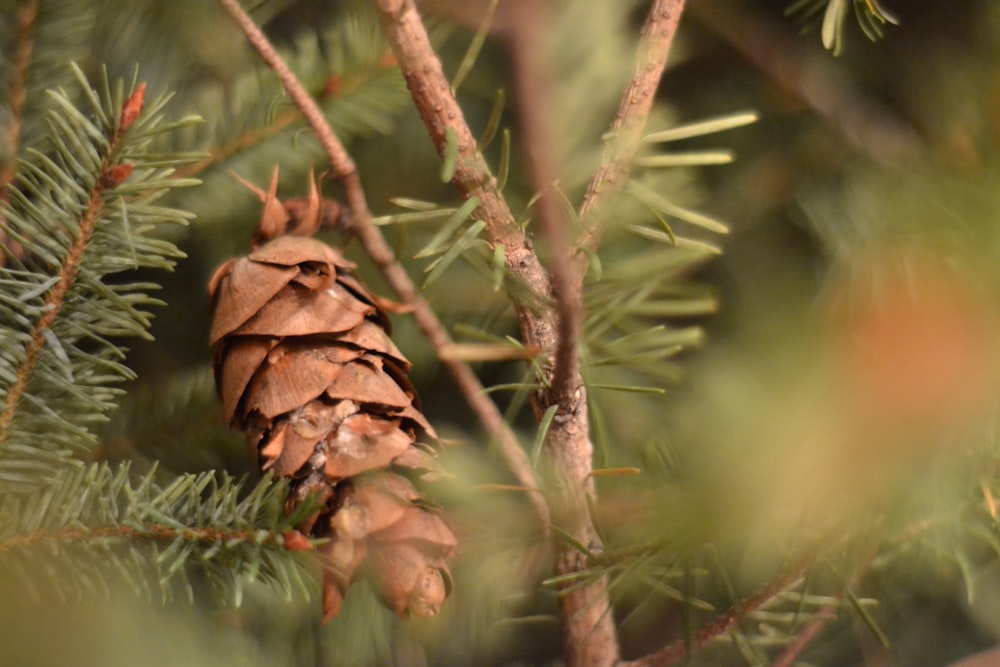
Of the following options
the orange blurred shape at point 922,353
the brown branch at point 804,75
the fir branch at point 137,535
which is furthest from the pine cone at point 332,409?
the brown branch at point 804,75

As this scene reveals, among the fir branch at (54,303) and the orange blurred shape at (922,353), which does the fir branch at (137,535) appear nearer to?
the fir branch at (54,303)

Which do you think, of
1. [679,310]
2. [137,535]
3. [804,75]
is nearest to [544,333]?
[679,310]

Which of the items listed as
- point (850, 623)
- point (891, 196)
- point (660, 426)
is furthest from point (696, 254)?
point (850, 623)

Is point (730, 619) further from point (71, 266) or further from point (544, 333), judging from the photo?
point (71, 266)

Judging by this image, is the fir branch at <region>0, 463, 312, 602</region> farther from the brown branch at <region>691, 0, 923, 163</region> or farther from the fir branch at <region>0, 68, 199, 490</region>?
the brown branch at <region>691, 0, 923, 163</region>

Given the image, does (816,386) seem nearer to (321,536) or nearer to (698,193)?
(321,536)

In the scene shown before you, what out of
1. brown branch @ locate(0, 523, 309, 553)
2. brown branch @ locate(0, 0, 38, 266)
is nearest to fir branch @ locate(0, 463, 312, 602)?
brown branch @ locate(0, 523, 309, 553)

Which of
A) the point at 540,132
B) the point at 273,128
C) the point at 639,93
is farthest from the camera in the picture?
the point at 273,128
